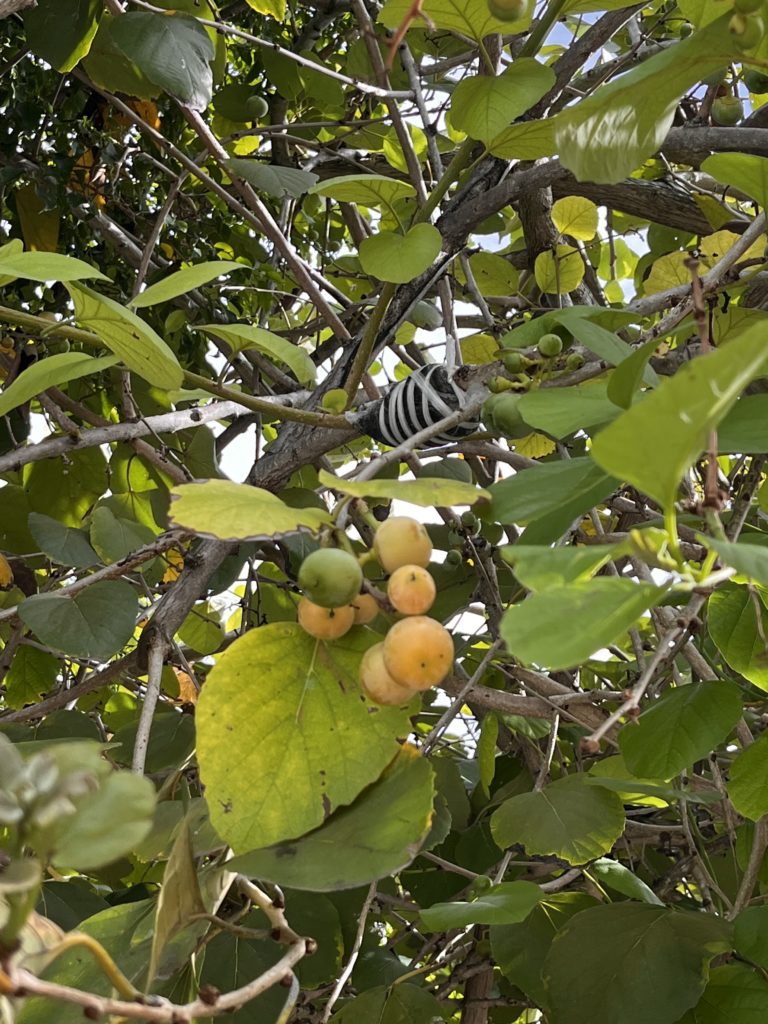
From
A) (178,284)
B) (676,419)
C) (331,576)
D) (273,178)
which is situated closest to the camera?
(676,419)

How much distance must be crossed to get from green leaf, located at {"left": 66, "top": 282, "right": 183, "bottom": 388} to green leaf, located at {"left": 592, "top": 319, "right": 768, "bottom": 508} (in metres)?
0.35

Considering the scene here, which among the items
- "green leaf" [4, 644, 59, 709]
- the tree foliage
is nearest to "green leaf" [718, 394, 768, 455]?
the tree foliage

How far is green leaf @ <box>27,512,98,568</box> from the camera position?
110 cm

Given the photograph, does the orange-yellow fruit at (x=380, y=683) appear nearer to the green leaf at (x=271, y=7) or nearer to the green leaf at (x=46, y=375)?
the green leaf at (x=46, y=375)

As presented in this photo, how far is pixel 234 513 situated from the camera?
1.45ft

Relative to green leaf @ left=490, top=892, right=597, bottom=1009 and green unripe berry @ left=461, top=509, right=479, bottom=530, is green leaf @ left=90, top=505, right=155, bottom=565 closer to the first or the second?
green unripe berry @ left=461, top=509, right=479, bottom=530

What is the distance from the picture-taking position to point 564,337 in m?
0.77

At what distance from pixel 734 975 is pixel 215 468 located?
81 centimetres

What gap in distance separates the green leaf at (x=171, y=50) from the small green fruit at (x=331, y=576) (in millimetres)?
690

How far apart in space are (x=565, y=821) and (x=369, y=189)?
0.57 m

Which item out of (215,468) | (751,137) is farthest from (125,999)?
(215,468)

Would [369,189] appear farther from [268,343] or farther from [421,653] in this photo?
[421,653]

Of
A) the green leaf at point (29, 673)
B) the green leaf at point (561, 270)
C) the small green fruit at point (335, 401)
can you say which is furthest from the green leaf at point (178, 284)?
the green leaf at point (29, 673)

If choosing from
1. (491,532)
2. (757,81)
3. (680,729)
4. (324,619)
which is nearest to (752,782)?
(680,729)
